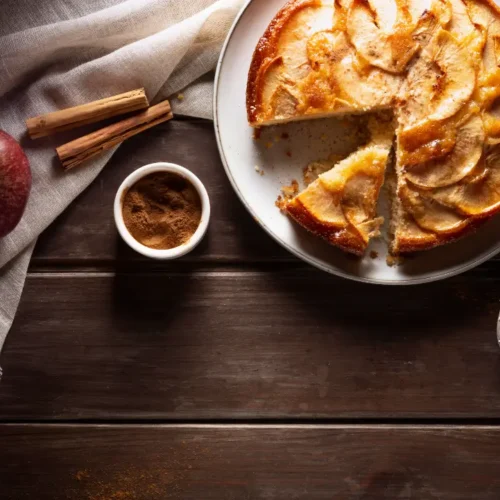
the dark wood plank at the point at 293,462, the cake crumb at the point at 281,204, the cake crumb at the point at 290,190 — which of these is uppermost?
the cake crumb at the point at 290,190

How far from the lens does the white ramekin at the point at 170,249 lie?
83.5 inches

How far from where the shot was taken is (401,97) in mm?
2072

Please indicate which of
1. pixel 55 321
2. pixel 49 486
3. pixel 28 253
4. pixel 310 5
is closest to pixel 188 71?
pixel 310 5

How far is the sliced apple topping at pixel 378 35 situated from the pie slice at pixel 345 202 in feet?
1.03

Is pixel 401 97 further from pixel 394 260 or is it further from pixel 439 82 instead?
pixel 394 260

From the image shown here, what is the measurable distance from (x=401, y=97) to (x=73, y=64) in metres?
1.19

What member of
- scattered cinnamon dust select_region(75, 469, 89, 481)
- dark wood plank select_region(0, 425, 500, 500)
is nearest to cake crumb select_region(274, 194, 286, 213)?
dark wood plank select_region(0, 425, 500, 500)

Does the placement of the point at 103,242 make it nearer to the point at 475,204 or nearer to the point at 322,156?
the point at 322,156

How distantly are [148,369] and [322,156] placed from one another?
1007 millimetres

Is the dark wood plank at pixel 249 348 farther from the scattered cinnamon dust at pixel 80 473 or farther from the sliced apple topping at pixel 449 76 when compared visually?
the sliced apple topping at pixel 449 76

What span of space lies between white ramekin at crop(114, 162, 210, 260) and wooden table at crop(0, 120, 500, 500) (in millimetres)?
156

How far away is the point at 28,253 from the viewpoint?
7.39 ft

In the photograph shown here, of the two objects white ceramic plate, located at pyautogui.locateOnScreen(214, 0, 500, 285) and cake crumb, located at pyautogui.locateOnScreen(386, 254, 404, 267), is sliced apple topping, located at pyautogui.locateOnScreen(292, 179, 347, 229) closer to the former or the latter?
white ceramic plate, located at pyautogui.locateOnScreen(214, 0, 500, 285)

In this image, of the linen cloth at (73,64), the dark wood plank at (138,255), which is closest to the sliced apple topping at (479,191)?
the dark wood plank at (138,255)
